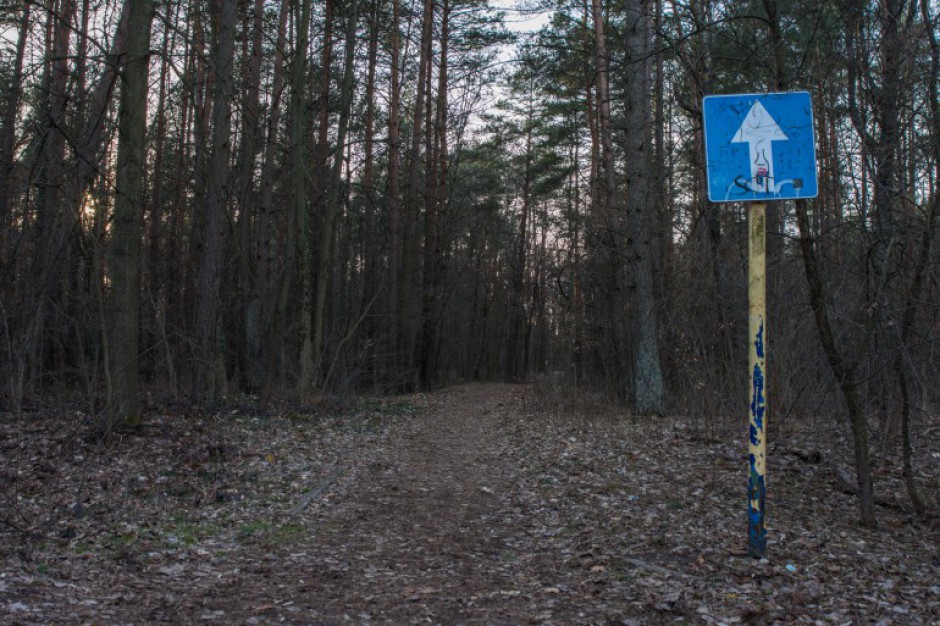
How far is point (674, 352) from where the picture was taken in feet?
39.6

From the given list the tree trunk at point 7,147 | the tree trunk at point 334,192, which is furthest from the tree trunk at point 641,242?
the tree trunk at point 7,147

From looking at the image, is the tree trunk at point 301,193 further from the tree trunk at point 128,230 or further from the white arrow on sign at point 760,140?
the white arrow on sign at point 760,140

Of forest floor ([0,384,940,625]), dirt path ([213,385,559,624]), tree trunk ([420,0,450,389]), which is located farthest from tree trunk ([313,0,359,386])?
tree trunk ([420,0,450,389])

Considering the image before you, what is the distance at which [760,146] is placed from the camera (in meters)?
4.29

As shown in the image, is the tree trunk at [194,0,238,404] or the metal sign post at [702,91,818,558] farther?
the tree trunk at [194,0,238,404]

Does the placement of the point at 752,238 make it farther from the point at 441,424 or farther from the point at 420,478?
the point at 441,424

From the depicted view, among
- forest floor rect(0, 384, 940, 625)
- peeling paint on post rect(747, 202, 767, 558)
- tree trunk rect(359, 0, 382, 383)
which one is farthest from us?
tree trunk rect(359, 0, 382, 383)

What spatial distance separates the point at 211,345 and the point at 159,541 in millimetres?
6867

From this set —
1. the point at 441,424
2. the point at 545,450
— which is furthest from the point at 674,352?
the point at 441,424

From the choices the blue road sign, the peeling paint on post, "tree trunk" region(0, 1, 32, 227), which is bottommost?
the peeling paint on post

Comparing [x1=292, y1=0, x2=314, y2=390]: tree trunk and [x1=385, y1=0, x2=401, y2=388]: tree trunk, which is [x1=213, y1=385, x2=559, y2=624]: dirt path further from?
[x1=385, y1=0, x2=401, y2=388]: tree trunk

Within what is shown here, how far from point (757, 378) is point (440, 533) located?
9.35ft

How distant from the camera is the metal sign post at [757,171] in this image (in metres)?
4.17

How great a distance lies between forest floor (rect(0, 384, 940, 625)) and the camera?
374 centimetres
